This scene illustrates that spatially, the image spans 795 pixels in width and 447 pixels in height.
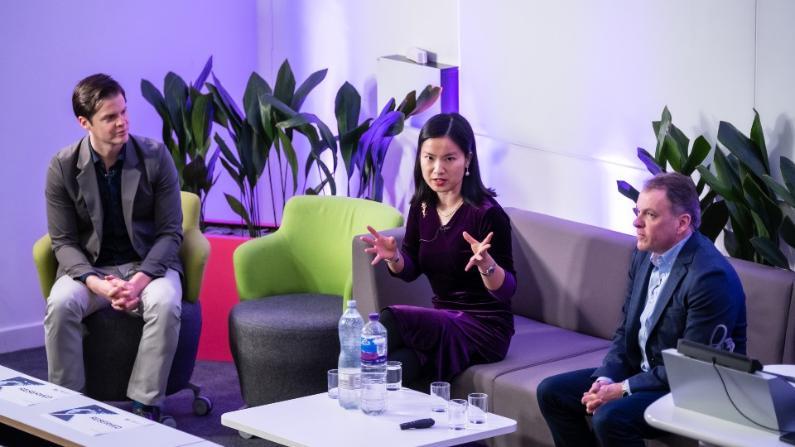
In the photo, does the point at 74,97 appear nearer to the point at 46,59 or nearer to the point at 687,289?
the point at 46,59

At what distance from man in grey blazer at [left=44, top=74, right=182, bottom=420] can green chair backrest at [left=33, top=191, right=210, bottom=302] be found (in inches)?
2.3

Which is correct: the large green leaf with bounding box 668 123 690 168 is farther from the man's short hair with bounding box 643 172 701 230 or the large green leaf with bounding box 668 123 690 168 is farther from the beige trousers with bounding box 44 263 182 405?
the beige trousers with bounding box 44 263 182 405

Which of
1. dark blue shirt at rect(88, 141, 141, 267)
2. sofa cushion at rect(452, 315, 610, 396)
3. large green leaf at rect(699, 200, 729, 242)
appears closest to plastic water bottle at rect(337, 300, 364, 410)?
sofa cushion at rect(452, 315, 610, 396)

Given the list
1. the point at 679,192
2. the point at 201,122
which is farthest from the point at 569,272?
the point at 201,122

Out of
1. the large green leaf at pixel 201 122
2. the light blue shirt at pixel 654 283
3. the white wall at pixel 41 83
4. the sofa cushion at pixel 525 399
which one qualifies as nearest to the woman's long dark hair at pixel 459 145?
the sofa cushion at pixel 525 399

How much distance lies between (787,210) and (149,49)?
11.9 ft

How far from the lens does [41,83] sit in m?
5.89

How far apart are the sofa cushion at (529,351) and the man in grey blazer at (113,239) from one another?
4.15 ft

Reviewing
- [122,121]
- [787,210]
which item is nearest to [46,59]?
[122,121]

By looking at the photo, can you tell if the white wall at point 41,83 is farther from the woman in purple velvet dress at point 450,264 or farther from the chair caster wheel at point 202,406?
the woman in purple velvet dress at point 450,264

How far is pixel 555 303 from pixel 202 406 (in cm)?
157

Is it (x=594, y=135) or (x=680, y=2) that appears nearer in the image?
(x=680, y=2)

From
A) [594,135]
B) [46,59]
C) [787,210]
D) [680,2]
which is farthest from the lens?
[46,59]

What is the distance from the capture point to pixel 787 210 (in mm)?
4023
